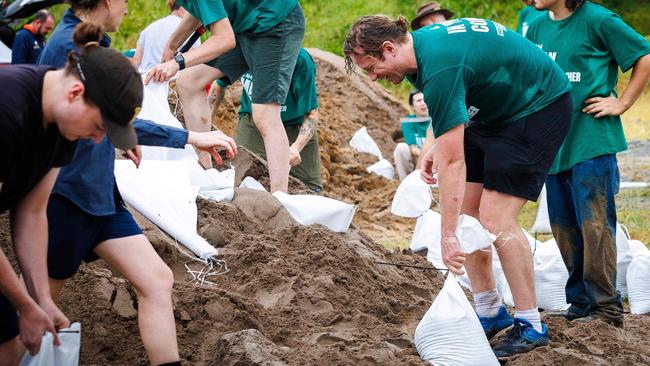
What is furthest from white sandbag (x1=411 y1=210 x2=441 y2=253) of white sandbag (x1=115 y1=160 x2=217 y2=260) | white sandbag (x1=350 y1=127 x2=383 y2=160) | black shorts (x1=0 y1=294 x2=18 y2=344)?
white sandbag (x1=350 y1=127 x2=383 y2=160)

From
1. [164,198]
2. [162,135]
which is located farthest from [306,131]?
[162,135]

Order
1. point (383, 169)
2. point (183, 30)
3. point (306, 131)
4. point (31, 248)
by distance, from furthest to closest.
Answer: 1. point (383, 169)
2. point (306, 131)
3. point (183, 30)
4. point (31, 248)

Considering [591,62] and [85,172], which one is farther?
[591,62]

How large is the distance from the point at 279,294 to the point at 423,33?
151 centimetres

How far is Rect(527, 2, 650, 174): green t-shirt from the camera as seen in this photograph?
5.41 meters

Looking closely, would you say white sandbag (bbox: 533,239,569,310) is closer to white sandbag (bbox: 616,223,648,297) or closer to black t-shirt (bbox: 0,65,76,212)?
white sandbag (bbox: 616,223,648,297)

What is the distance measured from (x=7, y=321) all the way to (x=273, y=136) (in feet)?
9.94

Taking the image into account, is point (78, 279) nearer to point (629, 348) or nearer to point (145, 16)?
point (629, 348)

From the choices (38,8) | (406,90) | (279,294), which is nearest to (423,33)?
(279,294)

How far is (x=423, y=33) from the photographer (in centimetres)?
448

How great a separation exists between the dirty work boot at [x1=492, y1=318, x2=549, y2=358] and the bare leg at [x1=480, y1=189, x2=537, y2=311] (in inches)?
3.8

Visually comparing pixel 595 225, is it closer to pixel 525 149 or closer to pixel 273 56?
pixel 525 149

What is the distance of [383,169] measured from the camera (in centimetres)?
1209

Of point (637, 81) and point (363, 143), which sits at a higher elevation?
point (637, 81)
